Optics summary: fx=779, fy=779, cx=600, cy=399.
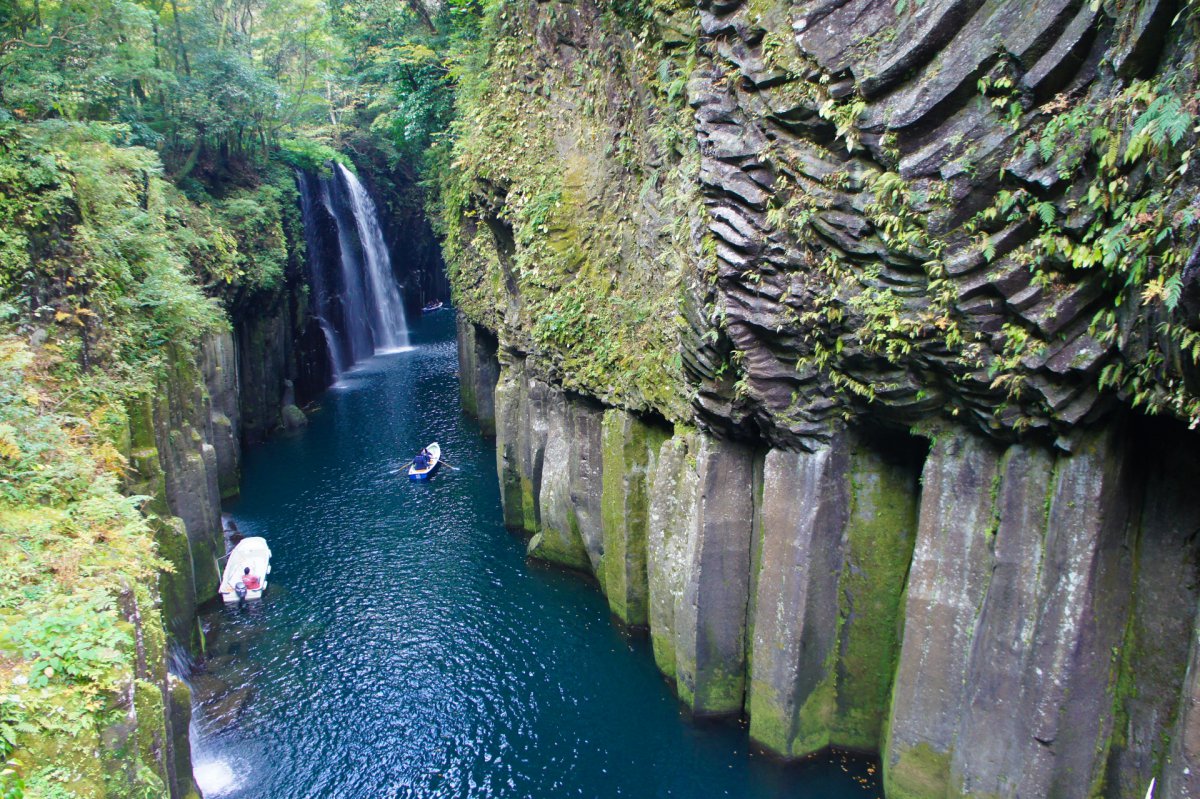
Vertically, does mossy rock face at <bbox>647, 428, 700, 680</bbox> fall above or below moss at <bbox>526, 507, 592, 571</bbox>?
above

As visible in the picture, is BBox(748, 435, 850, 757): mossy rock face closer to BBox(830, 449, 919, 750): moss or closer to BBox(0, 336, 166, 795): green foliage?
BBox(830, 449, 919, 750): moss

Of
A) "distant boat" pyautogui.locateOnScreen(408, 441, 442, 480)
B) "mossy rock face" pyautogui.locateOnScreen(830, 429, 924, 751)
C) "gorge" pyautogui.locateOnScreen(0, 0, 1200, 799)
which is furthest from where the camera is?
"distant boat" pyautogui.locateOnScreen(408, 441, 442, 480)

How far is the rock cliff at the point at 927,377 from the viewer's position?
805cm

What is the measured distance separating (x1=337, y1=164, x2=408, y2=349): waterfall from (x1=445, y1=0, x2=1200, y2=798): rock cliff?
32.5 meters

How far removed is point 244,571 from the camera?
1912cm

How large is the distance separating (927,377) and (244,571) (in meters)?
16.4

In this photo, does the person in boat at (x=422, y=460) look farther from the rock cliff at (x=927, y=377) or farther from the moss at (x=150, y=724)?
the moss at (x=150, y=724)

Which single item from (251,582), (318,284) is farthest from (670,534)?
(318,284)

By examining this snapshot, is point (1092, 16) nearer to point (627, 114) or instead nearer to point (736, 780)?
point (627, 114)

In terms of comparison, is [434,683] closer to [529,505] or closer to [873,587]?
[529,505]

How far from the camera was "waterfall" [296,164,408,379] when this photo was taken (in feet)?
130

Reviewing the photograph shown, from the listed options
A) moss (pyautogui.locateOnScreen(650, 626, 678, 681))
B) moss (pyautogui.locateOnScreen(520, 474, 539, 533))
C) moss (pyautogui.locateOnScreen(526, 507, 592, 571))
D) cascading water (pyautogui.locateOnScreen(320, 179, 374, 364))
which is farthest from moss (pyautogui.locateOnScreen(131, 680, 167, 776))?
cascading water (pyautogui.locateOnScreen(320, 179, 374, 364))

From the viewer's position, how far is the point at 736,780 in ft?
41.4

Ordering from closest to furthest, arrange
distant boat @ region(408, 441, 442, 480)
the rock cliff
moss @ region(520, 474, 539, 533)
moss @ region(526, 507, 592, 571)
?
the rock cliff, moss @ region(526, 507, 592, 571), moss @ region(520, 474, 539, 533), distant boat @ region(408, 441, 442, 480)
